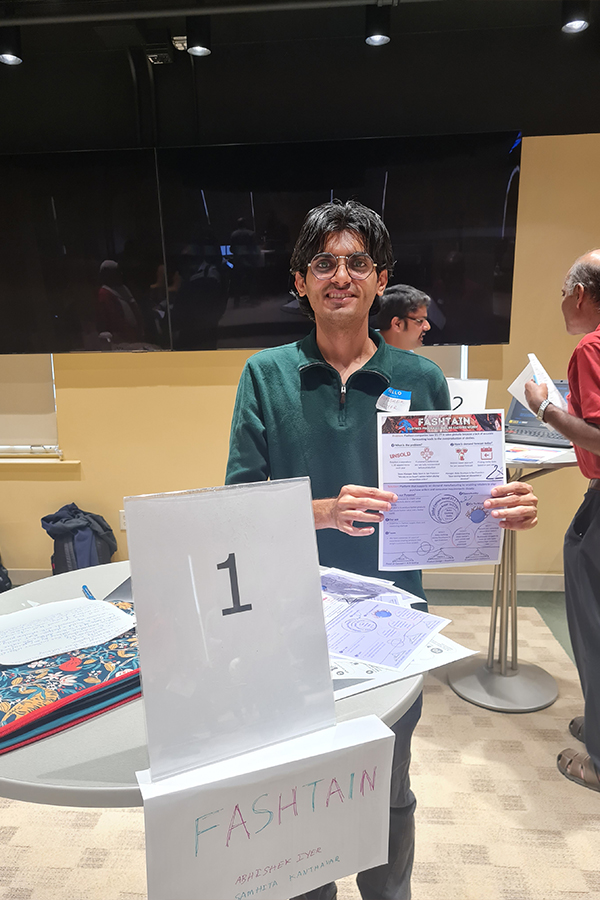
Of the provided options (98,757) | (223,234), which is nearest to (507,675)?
(98,757)

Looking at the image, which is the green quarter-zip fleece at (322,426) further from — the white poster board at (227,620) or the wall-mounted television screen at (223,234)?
the wall-mounted television screen at (223,234)

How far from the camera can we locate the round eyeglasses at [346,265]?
53.0 inches

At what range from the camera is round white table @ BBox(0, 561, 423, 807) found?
2.33 feet

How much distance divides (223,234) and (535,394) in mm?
2100

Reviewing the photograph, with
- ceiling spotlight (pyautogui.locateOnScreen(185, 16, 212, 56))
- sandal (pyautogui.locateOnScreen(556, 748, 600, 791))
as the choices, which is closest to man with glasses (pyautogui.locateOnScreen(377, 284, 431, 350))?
ceiling spotlight (pyautogui.locateOnScreen(185, 16, 212, 56))

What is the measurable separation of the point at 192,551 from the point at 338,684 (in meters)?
0.38

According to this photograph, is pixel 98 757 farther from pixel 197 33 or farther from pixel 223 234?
pixel 197 33

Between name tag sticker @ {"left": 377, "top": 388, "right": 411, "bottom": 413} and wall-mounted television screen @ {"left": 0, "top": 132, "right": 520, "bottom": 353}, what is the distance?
6.71 feet

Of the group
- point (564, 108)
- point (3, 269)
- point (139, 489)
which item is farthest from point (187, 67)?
point (139, 489)

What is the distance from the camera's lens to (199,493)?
66 centimetres

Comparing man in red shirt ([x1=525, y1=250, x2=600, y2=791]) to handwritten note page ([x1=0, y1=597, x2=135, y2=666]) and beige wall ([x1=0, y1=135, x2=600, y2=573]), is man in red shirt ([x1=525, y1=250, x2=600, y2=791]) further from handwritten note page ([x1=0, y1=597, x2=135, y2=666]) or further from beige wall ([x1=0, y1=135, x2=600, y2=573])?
handwritten note page ([x1=0, y1=597, x2=135, y2=666])

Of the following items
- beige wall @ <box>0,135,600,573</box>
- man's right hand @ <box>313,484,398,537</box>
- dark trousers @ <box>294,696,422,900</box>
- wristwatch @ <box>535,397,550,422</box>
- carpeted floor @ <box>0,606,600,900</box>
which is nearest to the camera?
man's right hand @ <box>313,484,398,537</box>

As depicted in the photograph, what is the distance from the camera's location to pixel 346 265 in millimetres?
1346

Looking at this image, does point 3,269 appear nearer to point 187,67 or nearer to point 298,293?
point 187,67
